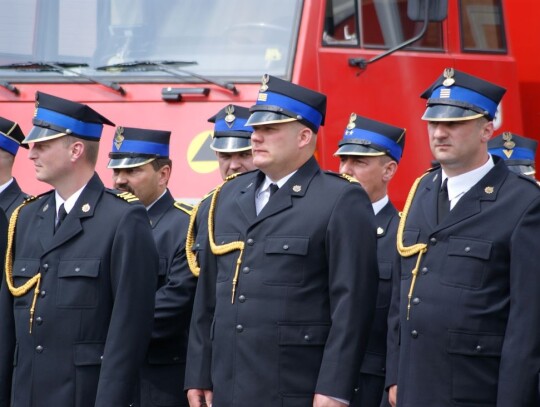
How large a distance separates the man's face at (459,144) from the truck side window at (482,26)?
3.78 m

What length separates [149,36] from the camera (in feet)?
27.7

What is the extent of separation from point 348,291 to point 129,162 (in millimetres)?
2295

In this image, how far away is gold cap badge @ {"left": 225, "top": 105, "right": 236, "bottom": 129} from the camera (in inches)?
291

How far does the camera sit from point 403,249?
5.60 meters

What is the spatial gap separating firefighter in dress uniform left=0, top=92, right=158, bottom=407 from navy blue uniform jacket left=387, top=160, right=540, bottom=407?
1.18m

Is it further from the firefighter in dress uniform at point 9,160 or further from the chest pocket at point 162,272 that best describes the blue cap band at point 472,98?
the firefighter in dress uniform at point 9,160

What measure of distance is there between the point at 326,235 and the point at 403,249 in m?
0.34

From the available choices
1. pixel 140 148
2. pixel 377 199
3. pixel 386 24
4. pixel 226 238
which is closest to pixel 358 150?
pixel 377 199

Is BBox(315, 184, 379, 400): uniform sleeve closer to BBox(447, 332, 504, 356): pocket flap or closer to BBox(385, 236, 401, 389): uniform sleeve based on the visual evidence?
BBox(385, 236, 401, 389): uniform sleeve

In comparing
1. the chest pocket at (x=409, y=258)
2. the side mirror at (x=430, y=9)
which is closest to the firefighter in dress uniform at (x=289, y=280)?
the chest pocket at (x=409, y=258)

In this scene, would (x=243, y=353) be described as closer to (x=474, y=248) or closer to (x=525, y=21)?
(x=474, y=248)

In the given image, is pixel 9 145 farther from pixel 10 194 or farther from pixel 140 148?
pixel 140 148

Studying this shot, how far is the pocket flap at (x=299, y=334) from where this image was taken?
5.45 metres

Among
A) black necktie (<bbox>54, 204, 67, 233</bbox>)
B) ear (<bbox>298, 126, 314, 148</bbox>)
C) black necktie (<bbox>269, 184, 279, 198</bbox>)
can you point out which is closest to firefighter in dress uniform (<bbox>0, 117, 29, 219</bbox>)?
black necktie (<bbox>54, 204, 67, 233</bbox>)
